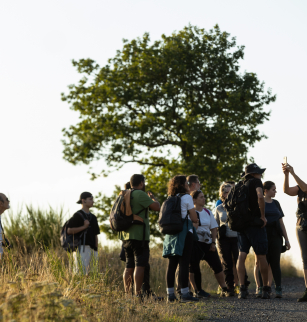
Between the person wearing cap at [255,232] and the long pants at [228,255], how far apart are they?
92 centimetres

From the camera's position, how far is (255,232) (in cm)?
793

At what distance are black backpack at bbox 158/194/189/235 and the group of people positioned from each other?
0.35 feet

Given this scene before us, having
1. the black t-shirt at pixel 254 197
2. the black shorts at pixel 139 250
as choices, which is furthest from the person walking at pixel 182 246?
the black t-shirt at pixel 254 197

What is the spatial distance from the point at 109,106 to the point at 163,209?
56.2ft

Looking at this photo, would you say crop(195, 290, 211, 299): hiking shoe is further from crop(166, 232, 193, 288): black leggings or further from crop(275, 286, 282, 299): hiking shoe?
crop(166, 232, 193, 288): black leggings

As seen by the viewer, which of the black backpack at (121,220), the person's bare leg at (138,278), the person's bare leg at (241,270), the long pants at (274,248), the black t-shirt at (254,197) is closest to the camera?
the person's bare leg at (138,278)

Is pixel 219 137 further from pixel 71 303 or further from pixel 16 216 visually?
pixel 71 303

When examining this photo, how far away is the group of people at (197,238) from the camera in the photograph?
7.50 metres

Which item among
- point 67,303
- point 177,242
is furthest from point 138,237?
point 67,303

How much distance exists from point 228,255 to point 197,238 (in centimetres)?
165

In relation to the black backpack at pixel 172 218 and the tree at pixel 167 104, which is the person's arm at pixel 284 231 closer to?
the black backpack at pixel 172 218

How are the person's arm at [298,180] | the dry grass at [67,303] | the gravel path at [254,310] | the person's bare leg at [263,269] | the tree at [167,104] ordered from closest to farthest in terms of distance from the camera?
the dry grass at [67,303], the gravel path at [254,310], the person's arm at [298,180], the person's bare leg at [263,269], the tree at [167,104]

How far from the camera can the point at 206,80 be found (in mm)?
24156

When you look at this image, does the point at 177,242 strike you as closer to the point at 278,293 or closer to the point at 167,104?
the point at 278,293
